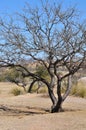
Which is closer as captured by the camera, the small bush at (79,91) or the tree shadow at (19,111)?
the tree shadow at (19,111)

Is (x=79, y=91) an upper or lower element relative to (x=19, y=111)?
upper

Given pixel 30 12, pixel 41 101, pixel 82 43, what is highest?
pixel 30 12

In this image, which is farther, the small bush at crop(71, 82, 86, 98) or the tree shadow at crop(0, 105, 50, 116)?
the small bush at crop(71, 82, 86, 98)

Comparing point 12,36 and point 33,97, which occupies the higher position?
point 12,36

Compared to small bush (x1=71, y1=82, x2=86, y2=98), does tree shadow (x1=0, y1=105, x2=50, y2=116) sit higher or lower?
lower

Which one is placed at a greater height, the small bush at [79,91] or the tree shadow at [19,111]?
the small bush at [79,91]

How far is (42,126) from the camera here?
47.2 ft

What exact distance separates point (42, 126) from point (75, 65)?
5.40 m

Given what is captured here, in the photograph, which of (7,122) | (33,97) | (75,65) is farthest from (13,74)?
(7,122)

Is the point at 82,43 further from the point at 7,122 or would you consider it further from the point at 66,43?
the point at 7,122

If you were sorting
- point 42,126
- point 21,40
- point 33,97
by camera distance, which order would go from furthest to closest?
point 33,97 → point 21,40 → point 42,126

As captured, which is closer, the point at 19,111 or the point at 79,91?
the point at 19,111

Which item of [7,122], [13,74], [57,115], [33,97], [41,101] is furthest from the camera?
[13,74]

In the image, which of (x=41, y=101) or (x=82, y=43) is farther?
(x=41, y=101)
